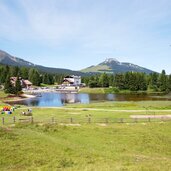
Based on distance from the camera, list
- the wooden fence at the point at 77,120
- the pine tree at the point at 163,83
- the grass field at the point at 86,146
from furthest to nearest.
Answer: the pine tree at the point at 163,83, the wooden fence at the point at 77,120, the grass field at the point at 86,146

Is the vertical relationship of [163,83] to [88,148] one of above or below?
above

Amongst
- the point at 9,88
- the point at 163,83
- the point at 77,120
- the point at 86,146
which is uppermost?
the point at 163,83

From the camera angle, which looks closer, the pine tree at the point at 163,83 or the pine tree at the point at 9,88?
the pine tree at the point at 9,88

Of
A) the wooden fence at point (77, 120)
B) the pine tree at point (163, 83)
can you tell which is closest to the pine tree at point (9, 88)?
the wooden fence at point (77, 120)

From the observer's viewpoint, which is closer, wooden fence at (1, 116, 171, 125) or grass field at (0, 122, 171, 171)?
grass field at (0, 122, 171, 171)

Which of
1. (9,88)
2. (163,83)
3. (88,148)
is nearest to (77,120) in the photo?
(88,148)

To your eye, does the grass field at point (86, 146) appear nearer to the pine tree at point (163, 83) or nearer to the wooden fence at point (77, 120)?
the wooden fence at point (77, 120)

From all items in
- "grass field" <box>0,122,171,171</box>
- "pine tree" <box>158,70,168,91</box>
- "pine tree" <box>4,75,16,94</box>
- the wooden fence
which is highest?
"pine tree" <box>158,70,168,91</box>

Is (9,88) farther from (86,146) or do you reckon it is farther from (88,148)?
(88,148)

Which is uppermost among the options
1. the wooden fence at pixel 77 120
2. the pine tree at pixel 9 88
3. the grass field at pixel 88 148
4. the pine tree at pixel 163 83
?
the pine tree at pixel 163 83

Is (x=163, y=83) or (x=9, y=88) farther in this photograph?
(x=163, y=83)

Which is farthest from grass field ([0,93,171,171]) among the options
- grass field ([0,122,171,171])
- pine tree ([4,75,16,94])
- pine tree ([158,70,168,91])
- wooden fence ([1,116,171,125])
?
pine tree ([158,70,168,91])

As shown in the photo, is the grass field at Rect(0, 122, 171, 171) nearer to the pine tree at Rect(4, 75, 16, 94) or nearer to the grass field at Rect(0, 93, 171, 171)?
the grass field at Rect(0, 93, 171, 171)

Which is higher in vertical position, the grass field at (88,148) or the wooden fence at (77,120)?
the wooden fence at (77,120)
